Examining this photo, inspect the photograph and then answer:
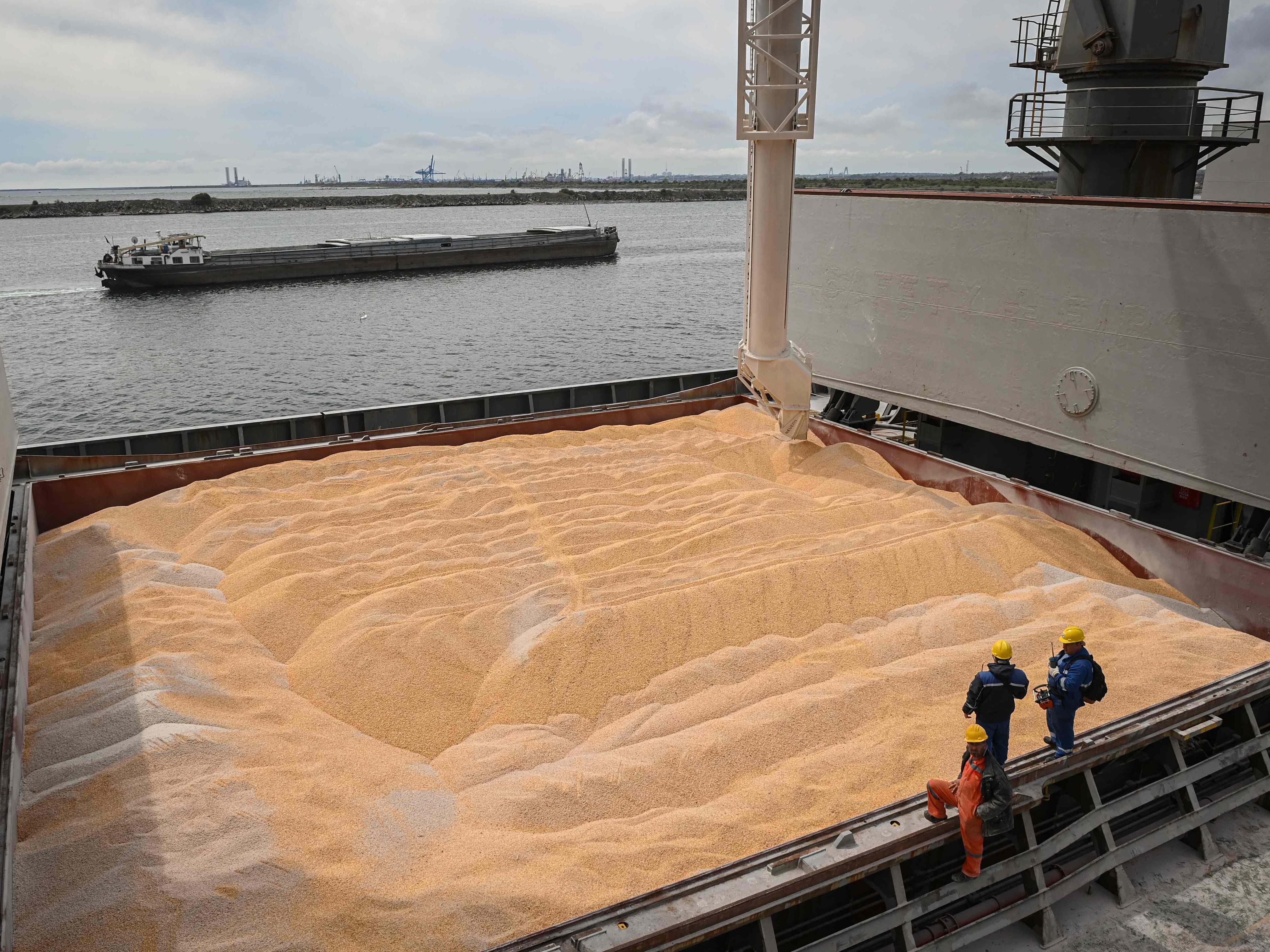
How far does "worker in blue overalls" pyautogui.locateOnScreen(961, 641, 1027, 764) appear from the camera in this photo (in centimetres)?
534

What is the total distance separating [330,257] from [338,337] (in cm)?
1964

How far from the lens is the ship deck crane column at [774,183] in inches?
406

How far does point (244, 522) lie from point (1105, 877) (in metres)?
8.24

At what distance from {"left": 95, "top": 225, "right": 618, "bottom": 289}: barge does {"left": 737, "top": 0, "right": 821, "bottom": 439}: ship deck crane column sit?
151 ft

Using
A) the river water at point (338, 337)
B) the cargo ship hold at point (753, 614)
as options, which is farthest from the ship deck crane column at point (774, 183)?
the river water at point (338, 337)

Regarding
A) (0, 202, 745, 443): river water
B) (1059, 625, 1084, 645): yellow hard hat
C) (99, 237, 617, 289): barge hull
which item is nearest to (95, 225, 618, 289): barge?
(99, 237, 617, 289): barge hull

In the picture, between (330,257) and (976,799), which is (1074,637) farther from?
(330,257)

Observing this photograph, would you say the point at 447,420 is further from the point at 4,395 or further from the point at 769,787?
the point at 769,787

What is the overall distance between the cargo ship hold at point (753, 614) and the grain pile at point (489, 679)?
3cm

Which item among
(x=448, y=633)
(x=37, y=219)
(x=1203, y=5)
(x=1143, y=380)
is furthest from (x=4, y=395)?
(x=37, y=219)

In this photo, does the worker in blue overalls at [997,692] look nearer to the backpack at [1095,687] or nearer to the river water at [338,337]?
the backpack at [1095,687]

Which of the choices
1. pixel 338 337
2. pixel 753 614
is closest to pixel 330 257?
pixel 338 337

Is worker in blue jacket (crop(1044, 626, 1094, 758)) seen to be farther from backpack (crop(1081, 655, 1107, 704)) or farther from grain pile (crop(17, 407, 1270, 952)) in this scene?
grain pile (crop(17, 407, 1270, 952))

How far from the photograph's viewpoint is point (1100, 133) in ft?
40.7
